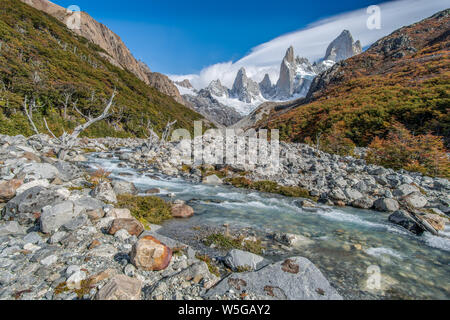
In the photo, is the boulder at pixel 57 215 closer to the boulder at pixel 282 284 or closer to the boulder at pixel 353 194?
the boulder at pixel 282 284

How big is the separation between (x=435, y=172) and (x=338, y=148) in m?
10.9

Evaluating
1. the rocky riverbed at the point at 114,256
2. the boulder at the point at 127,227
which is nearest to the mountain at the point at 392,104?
the rocky riverbed at the point at 114,256

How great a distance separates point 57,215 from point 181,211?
14.3 feet

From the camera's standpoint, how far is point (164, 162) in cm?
1956

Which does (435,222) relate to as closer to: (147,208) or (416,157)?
(147,208)

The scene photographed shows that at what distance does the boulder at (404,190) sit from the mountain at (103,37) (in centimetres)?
13170

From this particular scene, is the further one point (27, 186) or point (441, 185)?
point (441, 185)

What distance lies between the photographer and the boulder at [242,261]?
4.85 metres

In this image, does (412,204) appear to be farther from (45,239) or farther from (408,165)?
(45,239)

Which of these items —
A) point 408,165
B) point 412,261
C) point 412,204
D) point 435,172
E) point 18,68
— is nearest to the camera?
point 412,261

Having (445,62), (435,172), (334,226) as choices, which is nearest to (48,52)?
(334,226)

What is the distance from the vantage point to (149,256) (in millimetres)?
4160

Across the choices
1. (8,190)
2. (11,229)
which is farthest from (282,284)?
(8,190)

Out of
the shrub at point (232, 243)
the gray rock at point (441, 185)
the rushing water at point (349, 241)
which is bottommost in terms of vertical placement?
the rushing water at point (349, 241)
